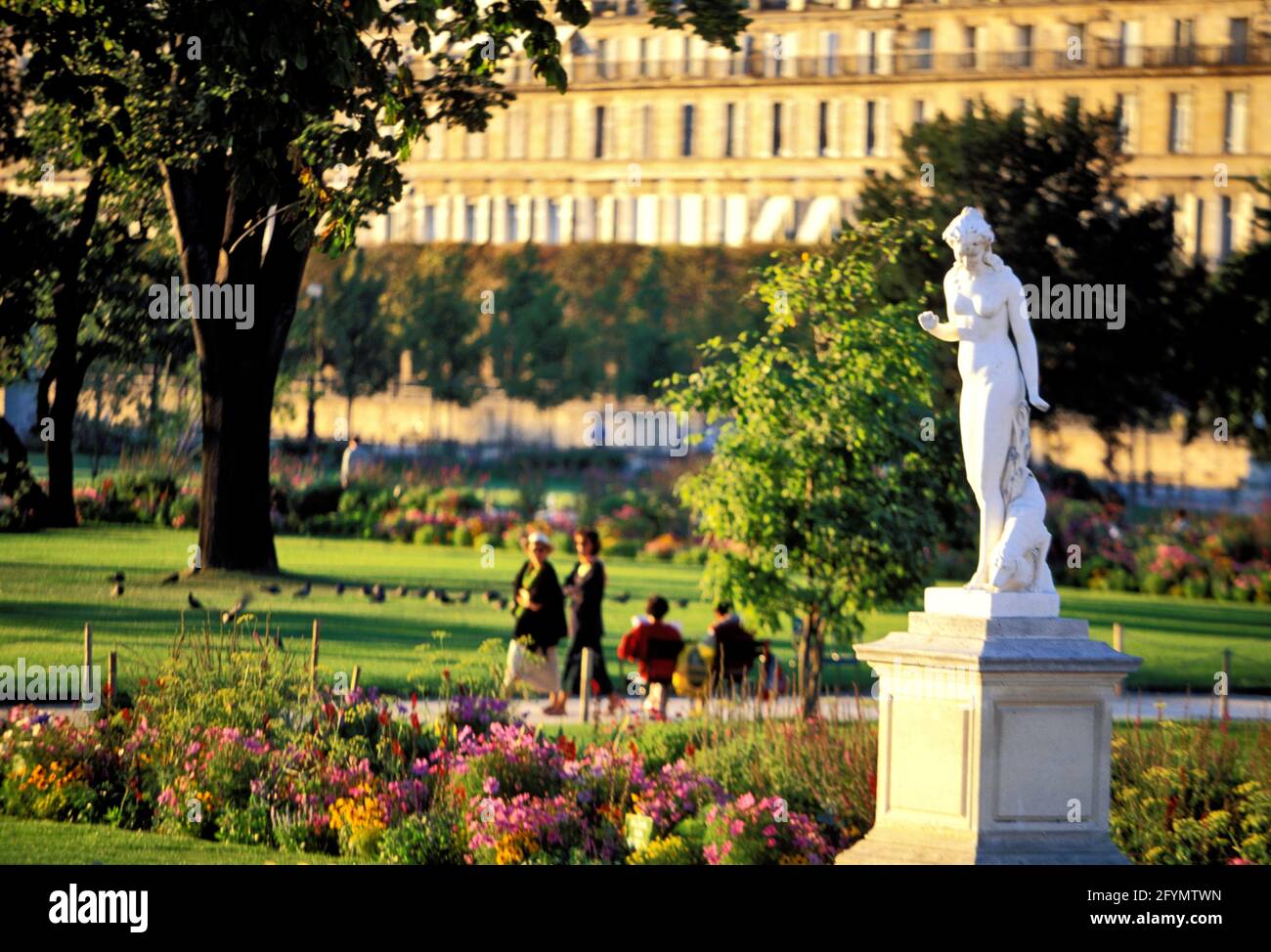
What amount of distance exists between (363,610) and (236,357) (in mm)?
3210

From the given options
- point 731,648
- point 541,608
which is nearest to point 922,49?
point 731,648

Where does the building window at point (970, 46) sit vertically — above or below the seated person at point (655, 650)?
above

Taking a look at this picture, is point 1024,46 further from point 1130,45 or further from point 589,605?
point 589,605

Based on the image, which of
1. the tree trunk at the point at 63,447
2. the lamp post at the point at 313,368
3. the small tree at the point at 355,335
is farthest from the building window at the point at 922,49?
the tree trunk at the point at 63,447

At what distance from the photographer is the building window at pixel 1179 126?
76562 millimetres

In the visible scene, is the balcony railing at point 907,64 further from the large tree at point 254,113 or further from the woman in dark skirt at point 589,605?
the woman in dark skirt at point 589,605

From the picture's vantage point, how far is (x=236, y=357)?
21.7 m

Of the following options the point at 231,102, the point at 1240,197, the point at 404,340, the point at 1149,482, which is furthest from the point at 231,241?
the point at 1240,197

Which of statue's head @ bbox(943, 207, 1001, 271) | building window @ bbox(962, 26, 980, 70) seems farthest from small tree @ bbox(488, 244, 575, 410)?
statue's head @ bbox(943, 207, 1001, 271)

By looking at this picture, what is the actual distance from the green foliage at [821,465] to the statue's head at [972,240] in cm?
680

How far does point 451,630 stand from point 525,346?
47902 millimetres

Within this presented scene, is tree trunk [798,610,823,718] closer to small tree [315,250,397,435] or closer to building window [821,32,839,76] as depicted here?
small tree [315,250,397,435]

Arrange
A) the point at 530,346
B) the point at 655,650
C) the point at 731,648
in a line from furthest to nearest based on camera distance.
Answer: the point at 530,346 → the point at 731,648 → the point at 655,650
